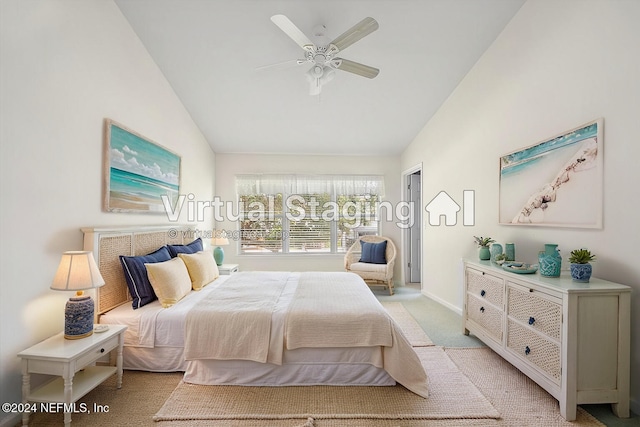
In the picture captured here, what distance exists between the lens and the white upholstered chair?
4.89 m

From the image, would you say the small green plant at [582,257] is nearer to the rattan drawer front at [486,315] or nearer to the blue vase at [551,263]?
the blue vase at [551,263]

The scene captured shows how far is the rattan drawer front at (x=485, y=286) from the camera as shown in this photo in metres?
2.62

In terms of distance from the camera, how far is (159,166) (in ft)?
11.5

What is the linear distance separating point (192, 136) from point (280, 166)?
63.4 inches

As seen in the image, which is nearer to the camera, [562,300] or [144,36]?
[562,300]

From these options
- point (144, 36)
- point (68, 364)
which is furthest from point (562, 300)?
point (144, 36)

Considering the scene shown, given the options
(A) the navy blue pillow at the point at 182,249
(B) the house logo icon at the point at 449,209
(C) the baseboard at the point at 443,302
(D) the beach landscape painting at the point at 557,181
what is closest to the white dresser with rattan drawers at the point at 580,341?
(D) the beach landscape painting at the point at 557,181

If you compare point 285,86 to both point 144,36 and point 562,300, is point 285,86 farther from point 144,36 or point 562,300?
point 562,300

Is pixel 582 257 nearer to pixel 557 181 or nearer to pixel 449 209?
pixel 557 181

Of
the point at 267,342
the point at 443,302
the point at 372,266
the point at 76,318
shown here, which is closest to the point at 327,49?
the point at 267,342

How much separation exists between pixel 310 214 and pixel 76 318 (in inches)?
158

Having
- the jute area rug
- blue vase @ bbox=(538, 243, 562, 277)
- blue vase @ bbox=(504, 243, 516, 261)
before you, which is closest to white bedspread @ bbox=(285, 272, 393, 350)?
the jute area rug

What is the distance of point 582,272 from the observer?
6.62 feet

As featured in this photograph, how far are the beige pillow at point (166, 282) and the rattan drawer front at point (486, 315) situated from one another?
2.73 m
